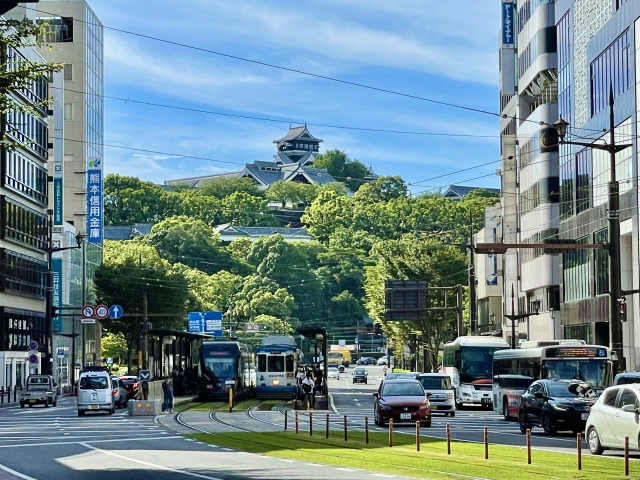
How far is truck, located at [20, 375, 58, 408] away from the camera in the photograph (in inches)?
2564

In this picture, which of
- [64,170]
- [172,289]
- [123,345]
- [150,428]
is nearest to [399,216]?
[123,345]

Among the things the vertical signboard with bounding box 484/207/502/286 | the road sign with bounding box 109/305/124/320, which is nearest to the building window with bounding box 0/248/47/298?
the road sign with bounding box 109/305/124/320

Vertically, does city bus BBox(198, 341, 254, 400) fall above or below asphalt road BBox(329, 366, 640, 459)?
above

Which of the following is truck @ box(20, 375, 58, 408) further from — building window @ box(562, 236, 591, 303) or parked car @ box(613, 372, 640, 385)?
parked car @ box(613, 372, 640, 385)

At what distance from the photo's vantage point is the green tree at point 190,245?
183 m

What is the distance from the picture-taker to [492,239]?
10456 cm

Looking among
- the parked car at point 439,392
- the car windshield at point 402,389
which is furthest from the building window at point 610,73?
the car windshield at point 402,389

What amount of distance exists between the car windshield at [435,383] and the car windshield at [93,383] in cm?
1388

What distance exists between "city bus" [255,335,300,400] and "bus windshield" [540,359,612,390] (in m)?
32.3

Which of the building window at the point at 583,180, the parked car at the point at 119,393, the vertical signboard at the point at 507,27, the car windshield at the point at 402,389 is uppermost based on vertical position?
the vertical signboard at the point at 507,27

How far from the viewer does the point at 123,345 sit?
5551 inches

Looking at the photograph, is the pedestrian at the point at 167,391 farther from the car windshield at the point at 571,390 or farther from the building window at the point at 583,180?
the building window at the point at 583,180

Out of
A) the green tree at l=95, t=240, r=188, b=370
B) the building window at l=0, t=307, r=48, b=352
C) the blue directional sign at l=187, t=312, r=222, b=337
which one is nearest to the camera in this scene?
the building window at l=0, t=307, r=48, b=352

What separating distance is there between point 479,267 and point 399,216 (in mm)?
80279
